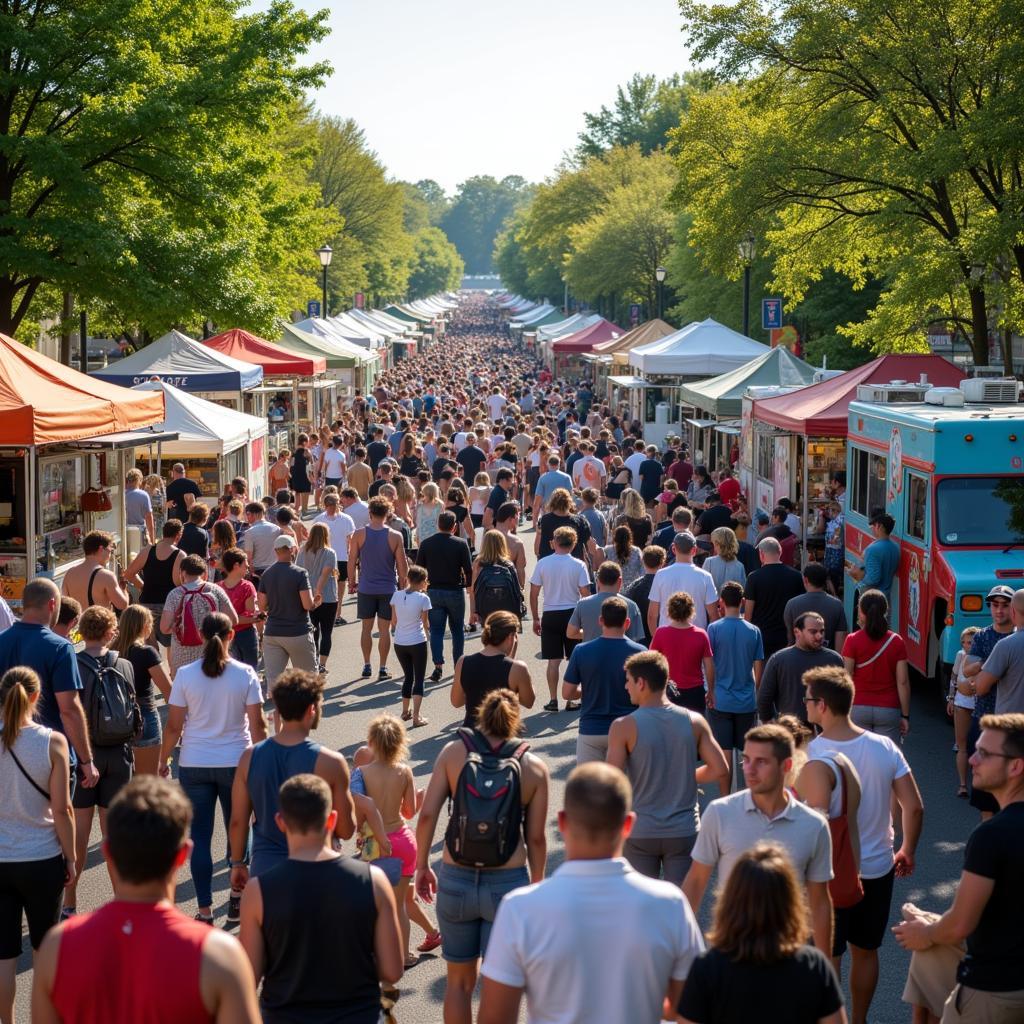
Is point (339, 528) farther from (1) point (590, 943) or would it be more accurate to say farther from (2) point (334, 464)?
(1) point (590, 943)

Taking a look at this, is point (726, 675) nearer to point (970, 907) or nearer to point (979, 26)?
point (970, 907)

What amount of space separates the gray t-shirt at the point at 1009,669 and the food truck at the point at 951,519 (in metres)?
2.99

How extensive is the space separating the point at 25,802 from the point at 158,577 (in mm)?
6177

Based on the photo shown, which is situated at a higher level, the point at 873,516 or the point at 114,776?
the point at 873,516

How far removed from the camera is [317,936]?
4.49 metres

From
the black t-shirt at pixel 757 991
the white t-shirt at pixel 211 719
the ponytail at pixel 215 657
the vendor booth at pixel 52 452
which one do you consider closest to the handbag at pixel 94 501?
the vendor booth at pixel 52 452

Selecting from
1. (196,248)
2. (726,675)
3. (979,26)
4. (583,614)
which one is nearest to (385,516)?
(583,614)

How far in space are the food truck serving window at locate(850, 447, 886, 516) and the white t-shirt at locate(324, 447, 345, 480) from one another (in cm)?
1048

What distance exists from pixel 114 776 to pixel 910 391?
9909 mm

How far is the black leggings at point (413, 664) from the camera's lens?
41.1 feet

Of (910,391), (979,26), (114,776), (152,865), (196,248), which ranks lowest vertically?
(114,776)

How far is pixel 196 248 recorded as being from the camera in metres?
25.2

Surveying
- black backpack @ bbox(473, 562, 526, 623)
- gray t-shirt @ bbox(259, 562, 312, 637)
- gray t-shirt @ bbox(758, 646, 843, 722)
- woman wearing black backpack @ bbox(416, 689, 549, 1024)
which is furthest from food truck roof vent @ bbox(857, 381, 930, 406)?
woman wearing black backpack @ bbox(416, 689, 549, 1024)

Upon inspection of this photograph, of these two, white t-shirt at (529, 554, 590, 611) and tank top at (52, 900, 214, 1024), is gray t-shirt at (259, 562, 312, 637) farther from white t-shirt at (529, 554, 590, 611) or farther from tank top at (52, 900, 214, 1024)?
tank top at (52, 900, 214, 1024)
